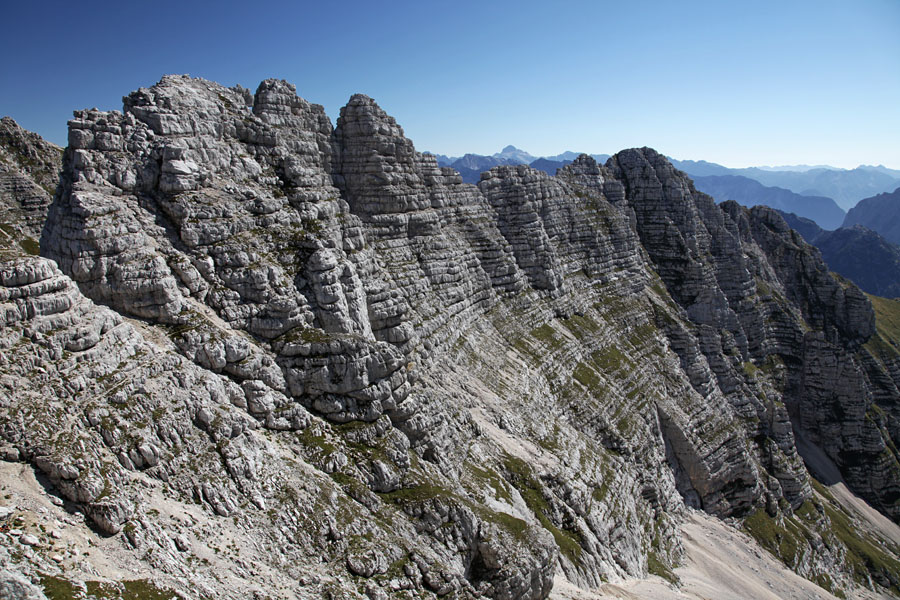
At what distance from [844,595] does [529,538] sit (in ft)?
313

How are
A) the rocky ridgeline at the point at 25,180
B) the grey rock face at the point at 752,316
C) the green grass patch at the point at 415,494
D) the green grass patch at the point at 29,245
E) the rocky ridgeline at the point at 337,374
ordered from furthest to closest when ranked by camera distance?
the grey rock face at the point at 752,316, the rocky ridgeline at the point at 25,180, the green grass patch at the point at 29,245, the green grass patch at the point at 415,494, the rocky ridgeline at the point at 337,374

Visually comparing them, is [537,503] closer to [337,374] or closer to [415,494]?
[415,494]

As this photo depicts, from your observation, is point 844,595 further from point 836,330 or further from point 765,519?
point 836,330

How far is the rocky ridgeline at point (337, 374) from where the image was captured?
1140 inches

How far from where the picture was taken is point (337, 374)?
138 feet

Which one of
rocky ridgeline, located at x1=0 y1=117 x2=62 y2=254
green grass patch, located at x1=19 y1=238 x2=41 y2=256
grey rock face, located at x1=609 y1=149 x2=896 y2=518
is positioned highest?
rocky ridgeline, located at x1=0 y1=117 x2=62 y2=254

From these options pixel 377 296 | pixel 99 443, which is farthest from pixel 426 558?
pixel 377 296

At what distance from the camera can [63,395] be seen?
28.0 metres

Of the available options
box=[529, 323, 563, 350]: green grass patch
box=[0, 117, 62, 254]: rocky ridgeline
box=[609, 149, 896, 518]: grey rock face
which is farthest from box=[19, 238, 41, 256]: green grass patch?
box=[609, 149, 896, 518]: grey rock face

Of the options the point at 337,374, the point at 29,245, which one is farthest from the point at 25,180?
the point at 337,374

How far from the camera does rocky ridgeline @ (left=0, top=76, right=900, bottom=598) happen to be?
28953 millimetres

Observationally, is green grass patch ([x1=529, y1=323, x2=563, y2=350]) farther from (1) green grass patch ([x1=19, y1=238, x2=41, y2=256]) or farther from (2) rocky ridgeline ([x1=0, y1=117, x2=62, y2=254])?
(1) green grass patch ([x1=19, y1=238, x2=41, y2=256])

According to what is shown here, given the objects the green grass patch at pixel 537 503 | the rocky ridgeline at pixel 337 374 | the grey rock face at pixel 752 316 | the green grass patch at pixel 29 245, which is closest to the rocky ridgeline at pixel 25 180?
the green grass patch at pixel 29 245

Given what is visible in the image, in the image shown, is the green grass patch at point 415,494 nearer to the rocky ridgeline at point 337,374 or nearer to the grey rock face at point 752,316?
the rocky ridgeline at point 337,374
